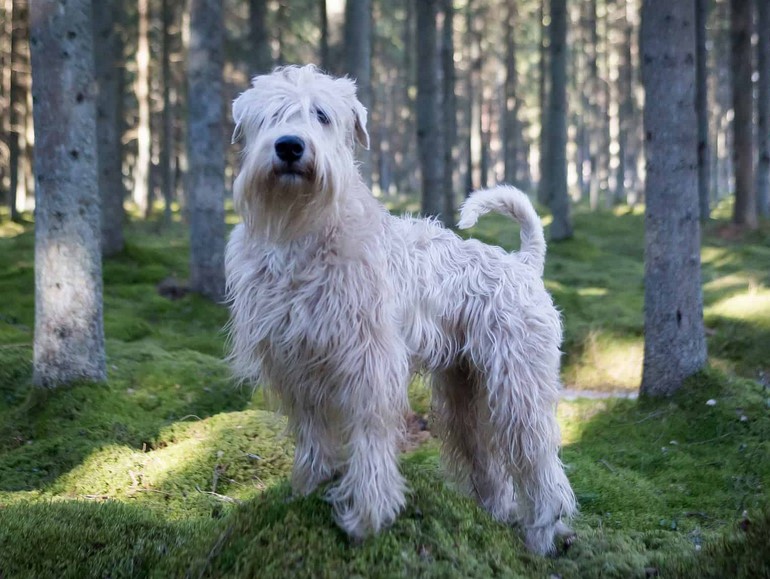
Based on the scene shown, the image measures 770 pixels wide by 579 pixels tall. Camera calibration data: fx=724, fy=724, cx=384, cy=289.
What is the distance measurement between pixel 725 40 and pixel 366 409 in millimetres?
40320

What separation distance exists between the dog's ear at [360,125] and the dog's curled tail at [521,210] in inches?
38.3

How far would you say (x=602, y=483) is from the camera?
6.24m

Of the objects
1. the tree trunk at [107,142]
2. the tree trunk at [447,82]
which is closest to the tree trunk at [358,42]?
the tree trunk at [107,142]

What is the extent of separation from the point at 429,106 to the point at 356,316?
47.7ft

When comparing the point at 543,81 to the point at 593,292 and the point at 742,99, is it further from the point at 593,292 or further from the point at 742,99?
the point at 593,292

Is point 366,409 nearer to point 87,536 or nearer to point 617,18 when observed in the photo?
point 87,536

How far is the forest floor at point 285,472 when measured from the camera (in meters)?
3.52

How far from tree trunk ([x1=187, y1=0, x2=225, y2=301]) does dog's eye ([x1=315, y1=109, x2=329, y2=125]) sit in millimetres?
9507

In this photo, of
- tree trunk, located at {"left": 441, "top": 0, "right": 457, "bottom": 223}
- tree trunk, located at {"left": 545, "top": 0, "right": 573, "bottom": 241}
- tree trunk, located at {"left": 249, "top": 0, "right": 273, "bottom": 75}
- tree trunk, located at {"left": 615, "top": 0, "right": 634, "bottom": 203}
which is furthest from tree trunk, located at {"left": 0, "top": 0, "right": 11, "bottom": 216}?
tree trunk, located at {"left": 615, "top": 0, "right": 634, "bottom": 203}

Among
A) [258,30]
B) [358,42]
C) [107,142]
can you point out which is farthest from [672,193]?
[258,30]

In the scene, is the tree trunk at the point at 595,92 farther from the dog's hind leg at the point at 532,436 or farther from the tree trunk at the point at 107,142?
the dog's hind leg at the point at 532,436

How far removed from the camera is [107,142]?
16.2m

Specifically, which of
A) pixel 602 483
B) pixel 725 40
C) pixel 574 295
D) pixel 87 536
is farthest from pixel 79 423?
pixel 725 40

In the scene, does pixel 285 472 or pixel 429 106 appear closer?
pixel 285 472
